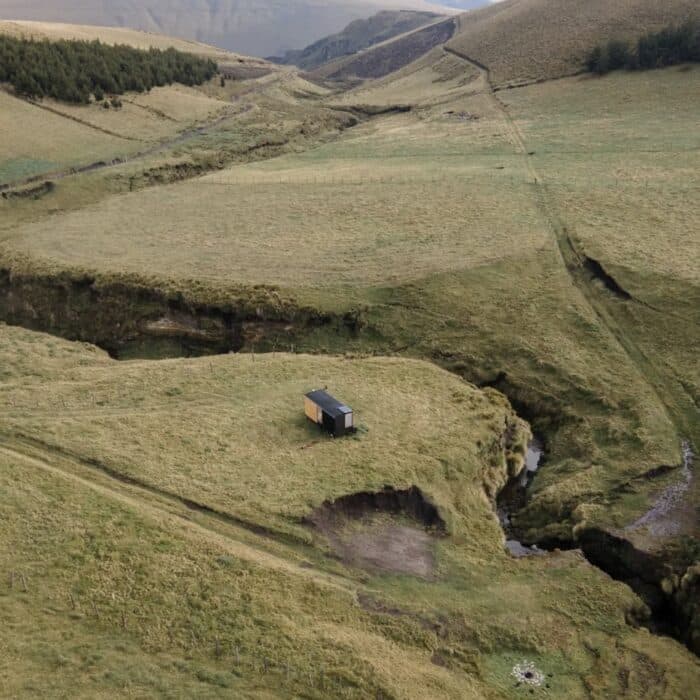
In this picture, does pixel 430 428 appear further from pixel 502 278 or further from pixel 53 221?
pixel 53 221

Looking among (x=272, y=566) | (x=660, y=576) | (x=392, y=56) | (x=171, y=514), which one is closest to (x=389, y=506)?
(x=272, y=566)

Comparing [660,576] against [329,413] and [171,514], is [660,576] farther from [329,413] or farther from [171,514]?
[171,514]

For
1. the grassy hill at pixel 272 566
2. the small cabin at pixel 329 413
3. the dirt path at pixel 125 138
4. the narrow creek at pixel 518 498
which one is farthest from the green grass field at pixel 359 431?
the dirt path at pixel 125 138

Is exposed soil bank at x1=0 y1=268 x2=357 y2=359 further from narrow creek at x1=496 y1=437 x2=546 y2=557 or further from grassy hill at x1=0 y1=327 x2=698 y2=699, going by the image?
narrow creek at x1=496 y1=437 x2=546 y2=557

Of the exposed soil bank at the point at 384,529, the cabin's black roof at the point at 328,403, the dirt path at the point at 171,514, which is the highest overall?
the cabin's black roof at the point at 328,403

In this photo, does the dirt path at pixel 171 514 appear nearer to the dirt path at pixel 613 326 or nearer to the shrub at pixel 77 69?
the dirt path at pixel 613 326

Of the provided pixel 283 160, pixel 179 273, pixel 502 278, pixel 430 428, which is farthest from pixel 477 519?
pixel 283 160

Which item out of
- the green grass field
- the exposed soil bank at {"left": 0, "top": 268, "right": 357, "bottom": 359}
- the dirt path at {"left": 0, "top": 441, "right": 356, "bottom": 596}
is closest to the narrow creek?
the green grass field
